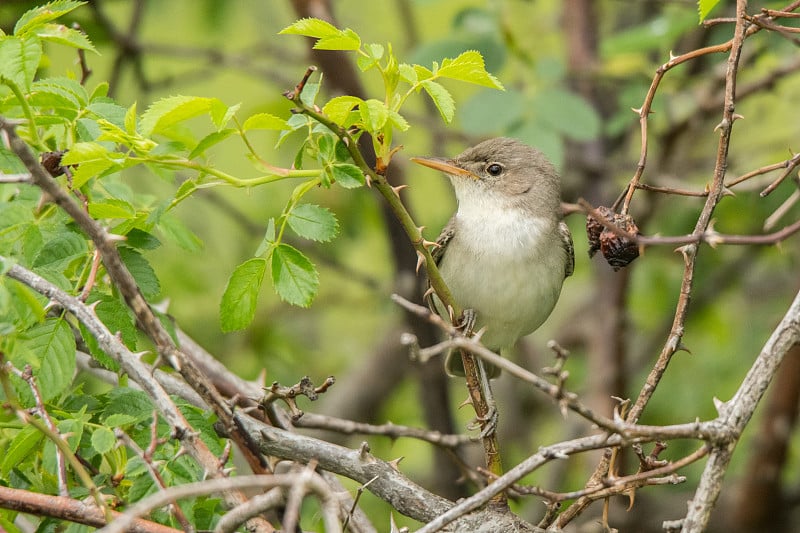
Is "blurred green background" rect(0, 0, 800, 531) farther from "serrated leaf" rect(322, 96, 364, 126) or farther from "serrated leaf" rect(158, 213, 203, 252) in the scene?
"serrated leaf" rect(322, 96, 364, 126)

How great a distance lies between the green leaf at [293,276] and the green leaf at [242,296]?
0.05 metres

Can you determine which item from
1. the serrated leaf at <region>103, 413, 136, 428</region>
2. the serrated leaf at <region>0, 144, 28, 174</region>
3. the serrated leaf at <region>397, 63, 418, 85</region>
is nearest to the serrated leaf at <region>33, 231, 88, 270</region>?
the serrated leaf at <region>0, 144, 28, 174</region>

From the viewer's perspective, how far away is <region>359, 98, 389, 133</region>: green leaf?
7.66 ft

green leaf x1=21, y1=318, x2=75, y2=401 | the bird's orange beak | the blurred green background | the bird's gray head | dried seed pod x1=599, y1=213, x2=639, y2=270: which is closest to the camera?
green leaf x1=21, y1=318, x2=75, y2=401

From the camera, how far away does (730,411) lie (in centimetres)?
226

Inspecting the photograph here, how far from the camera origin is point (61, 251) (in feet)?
8.48

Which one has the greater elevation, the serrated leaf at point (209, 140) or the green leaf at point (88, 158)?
the serrated leaf at point (209, 140)

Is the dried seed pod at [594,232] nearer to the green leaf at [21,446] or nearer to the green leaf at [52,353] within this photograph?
the green leaf at [52,353]

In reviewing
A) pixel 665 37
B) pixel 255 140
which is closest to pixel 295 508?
pixel 665 37

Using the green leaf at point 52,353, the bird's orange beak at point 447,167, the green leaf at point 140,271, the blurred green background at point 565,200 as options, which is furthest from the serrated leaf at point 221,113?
the blurred green background at point 565,200

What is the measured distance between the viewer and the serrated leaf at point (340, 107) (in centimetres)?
232

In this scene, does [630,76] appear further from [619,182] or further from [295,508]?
[295,508]

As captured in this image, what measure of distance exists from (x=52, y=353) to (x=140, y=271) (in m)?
0.35

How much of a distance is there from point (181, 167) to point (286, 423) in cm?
93
